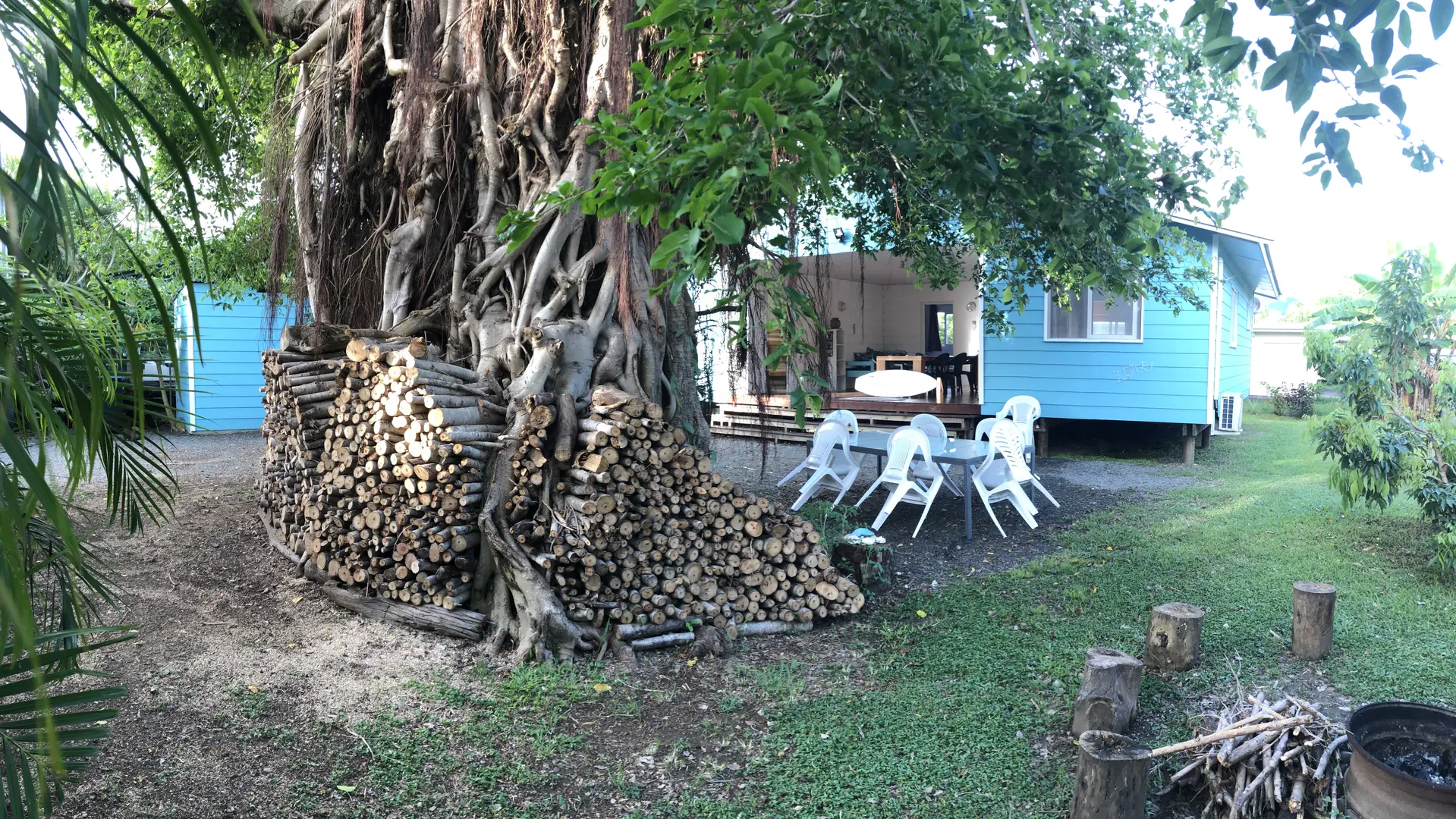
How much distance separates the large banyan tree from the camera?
2.73m

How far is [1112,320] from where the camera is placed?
1151 centimetres

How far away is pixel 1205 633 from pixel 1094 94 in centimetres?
298

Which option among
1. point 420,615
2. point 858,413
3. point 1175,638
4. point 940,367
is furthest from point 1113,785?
point 940,367

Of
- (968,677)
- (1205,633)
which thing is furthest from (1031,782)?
(1205,633)

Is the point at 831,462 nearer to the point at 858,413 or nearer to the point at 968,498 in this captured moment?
the point at 968,498

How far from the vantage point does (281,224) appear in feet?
21.6

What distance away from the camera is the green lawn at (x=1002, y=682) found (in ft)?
11.0

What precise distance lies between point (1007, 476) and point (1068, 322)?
4831 millimetres

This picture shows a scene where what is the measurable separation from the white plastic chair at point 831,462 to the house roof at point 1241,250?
4.47 meters

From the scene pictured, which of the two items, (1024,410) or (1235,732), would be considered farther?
(1024,410)

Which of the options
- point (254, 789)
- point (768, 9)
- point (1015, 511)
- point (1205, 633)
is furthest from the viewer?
point (1015, 511)

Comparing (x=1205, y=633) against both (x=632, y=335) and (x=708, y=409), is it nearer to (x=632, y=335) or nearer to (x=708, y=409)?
(x=632, y=335)

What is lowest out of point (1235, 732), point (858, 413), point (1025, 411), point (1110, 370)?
point (1235, 732)

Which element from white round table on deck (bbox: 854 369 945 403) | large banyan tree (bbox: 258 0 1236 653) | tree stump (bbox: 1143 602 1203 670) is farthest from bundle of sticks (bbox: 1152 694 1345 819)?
white round table on deck (bbox: 854 369 945 403)
